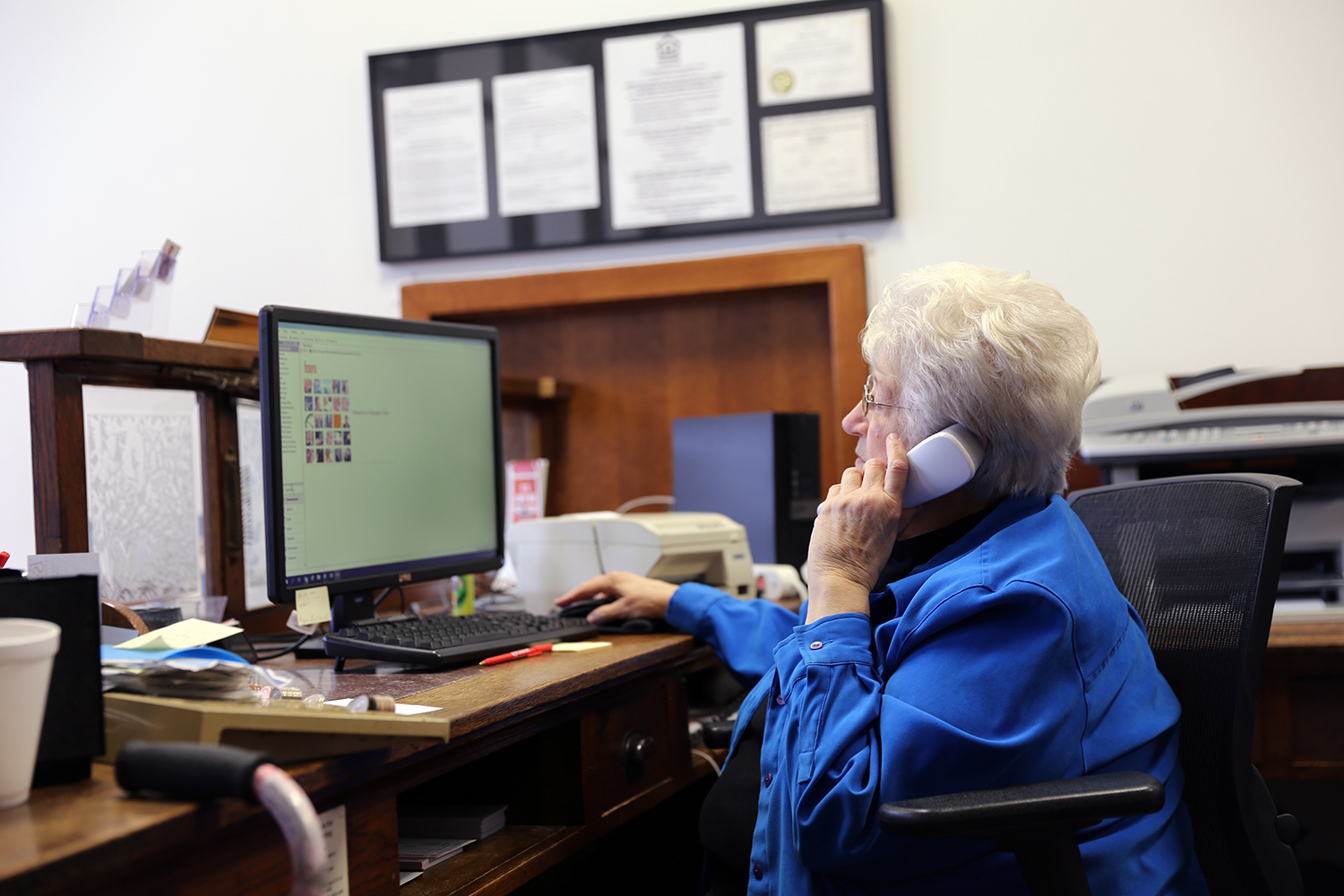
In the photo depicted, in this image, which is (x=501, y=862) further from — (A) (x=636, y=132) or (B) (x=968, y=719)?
(A) (x=636, y=132)

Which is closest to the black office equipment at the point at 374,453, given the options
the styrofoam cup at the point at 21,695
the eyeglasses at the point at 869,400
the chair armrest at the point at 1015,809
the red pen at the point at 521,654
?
Answer: the red pen at the point at 521,654

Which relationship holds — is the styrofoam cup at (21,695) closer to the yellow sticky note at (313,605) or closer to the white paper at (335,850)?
the white paper at (335,850)

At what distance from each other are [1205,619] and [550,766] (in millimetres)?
789

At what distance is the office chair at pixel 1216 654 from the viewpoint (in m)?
1.11

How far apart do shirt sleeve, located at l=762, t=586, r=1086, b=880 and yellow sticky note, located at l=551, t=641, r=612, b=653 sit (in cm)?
49

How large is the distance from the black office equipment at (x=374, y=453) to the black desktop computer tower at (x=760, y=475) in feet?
2.33

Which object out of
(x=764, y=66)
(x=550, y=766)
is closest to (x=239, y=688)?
(x=550, y=766)

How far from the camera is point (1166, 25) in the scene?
2400 millimetres

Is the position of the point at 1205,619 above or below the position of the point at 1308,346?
below

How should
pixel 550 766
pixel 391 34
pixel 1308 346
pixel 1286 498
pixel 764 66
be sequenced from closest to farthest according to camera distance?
pixel 1286 498, pixel 550 766, pixel 1308 346, pixel 764 66, pixel 391 34

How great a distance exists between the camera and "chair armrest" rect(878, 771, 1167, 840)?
875mm

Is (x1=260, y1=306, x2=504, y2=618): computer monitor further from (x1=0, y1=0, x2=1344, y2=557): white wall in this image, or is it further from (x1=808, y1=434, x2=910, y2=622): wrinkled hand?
(x1=0, y1=0, x2=1344, y2=557): white wall

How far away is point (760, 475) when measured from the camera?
2314 millimetres

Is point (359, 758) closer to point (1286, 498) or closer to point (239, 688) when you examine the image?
point (239, 688)
